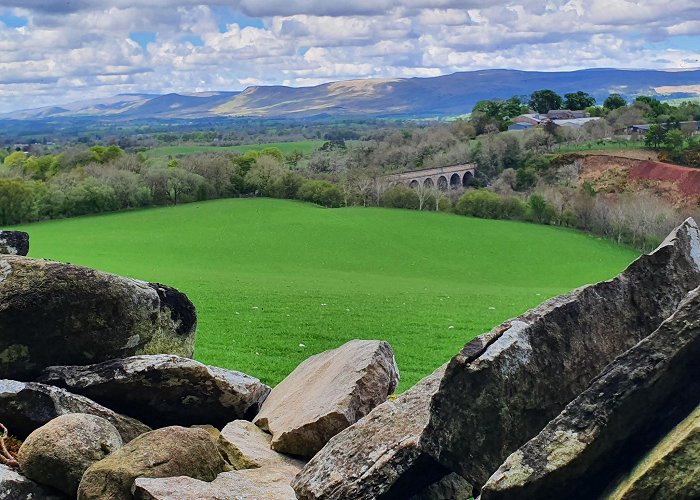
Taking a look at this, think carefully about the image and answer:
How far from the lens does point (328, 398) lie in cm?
903

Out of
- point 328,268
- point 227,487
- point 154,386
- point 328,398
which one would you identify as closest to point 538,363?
point 227,487

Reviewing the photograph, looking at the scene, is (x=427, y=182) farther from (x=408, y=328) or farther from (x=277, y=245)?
(x=408, y=328)

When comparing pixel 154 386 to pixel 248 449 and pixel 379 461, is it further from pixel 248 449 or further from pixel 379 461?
pixel 379 461

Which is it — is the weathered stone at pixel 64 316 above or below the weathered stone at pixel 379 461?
above

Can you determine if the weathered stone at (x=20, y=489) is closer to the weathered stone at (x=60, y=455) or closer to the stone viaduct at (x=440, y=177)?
the weathered stone at (x=60, y=455)

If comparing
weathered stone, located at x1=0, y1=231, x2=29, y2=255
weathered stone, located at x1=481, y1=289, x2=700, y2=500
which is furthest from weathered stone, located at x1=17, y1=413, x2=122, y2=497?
weathered stone, located at x1=0, y1=231, x2=29, y2=255

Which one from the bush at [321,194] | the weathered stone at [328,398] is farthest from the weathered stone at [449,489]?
the bush at [321,194]

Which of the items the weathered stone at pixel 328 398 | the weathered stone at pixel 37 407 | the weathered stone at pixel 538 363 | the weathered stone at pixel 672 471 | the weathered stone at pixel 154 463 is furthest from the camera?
A: the weathered stone at pixel 328 398

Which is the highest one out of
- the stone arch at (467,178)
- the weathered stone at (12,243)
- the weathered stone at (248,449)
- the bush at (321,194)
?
the weathered stone at (12,243)

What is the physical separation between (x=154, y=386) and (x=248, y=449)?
1.51 meters

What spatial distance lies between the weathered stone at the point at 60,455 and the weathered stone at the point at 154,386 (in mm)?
1489

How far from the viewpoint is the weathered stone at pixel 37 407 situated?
27.1 feet

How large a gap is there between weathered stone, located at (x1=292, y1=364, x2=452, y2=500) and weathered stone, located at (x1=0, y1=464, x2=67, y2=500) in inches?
98.9

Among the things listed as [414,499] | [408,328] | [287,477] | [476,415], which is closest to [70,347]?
[287,477]
